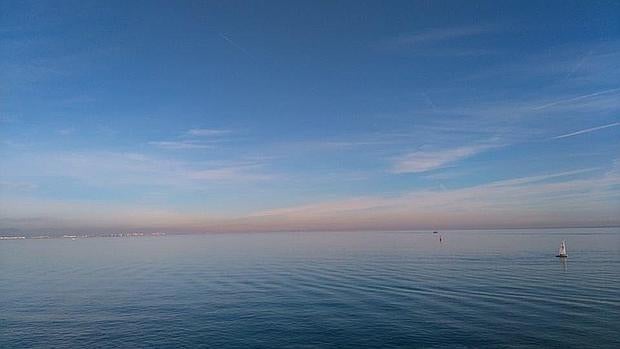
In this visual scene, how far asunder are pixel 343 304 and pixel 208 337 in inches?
885

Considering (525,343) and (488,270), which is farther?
(488,270)

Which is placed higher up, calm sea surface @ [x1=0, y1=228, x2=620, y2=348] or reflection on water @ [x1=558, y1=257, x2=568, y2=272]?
reflection on water @ [x1=558, y1=257, x2=568, y2=272]

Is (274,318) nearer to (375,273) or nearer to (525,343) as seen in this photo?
(525,343)

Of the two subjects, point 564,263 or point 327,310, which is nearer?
point 327,310

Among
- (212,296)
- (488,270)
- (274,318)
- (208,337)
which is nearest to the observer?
(208,337)

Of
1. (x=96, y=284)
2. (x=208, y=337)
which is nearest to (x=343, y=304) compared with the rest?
(x=208, y=337)

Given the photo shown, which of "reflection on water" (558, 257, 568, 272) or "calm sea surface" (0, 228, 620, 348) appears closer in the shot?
"calm sea surface" (0, 228, 620, 348)

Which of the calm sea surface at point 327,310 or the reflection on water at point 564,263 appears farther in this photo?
the reflection on water at point 564,263

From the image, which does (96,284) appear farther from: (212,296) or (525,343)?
(525,343)

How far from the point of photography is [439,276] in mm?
88250

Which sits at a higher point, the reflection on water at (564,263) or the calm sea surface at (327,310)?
the reflection on water at (564,263)

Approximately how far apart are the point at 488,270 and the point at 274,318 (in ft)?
199

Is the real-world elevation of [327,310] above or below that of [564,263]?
below

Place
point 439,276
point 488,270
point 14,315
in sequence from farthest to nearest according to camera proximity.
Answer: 1. point 488,270
2. point 439,276
3. point 14,315
